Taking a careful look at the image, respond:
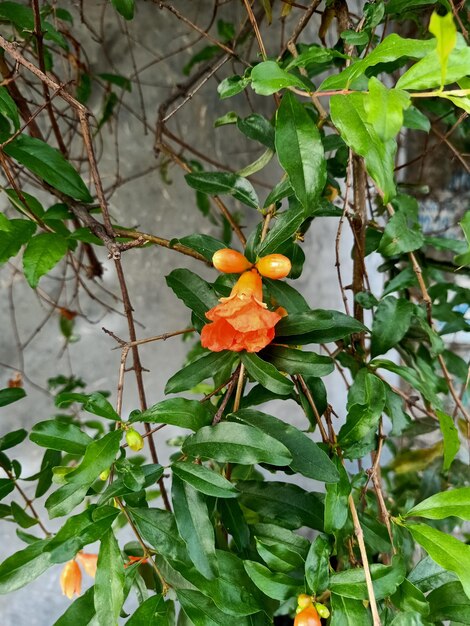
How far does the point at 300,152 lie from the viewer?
1.59 feet

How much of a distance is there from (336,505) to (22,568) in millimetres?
315

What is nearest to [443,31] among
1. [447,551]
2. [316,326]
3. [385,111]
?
[385,111]

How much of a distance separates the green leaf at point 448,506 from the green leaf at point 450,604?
0.09 metres

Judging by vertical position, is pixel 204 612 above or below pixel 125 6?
below

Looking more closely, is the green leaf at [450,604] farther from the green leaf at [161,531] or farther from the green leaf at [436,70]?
the green leaf at [436,70]

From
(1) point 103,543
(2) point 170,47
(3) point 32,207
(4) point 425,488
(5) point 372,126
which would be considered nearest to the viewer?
(5) point 372,126

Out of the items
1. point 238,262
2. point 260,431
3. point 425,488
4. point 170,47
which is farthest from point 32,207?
point 425,488

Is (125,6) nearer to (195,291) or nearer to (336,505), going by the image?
(195,291)

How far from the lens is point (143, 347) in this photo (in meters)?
1.30

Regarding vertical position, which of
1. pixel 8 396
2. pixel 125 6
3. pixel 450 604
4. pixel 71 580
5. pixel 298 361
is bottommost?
pixel 450 604

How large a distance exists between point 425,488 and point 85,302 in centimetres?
76

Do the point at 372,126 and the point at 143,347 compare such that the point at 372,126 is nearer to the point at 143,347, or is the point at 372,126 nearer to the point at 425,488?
the point at 425,488

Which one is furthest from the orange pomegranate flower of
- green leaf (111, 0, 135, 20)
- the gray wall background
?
the gray wall background

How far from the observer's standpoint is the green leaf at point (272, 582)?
0.51 m
